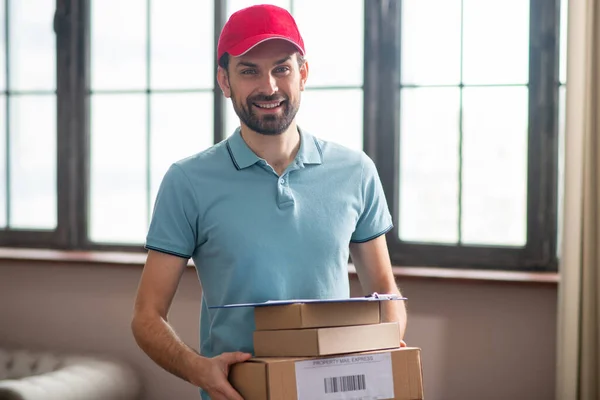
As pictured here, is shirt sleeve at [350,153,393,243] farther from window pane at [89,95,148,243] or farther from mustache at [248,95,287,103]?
window pane at [89,95,148,243]

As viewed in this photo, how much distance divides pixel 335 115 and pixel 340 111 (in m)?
0.02

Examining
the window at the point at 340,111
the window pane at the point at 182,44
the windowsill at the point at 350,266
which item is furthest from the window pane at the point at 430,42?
the window pane at the point at 182,44

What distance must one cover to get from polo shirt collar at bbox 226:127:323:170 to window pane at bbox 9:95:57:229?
6.34 ft

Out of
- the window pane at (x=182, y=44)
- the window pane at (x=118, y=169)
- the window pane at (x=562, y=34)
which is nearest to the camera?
the window pane at (x=562, y=34)

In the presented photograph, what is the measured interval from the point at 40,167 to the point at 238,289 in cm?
216

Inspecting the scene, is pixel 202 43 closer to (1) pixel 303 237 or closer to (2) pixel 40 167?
(2) pixel 40 167

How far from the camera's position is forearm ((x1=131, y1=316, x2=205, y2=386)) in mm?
1482

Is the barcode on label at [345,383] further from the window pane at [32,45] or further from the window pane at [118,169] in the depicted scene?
the window pane at [32,45]

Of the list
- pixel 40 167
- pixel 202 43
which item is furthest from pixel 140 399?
pixel 202 43

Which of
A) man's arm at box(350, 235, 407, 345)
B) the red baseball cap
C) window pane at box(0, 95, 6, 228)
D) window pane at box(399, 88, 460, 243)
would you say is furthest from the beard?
window pane at box(0, 95, 6, 228)

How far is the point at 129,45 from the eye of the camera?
3.33 meters

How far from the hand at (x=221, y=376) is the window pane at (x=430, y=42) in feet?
5.79

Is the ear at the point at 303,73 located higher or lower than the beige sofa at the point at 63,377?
higher

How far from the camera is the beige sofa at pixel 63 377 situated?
259cm
